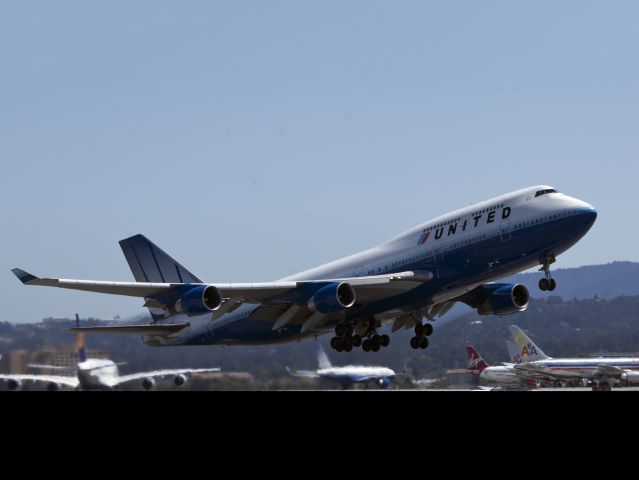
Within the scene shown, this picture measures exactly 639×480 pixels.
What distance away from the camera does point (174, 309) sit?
4266cm

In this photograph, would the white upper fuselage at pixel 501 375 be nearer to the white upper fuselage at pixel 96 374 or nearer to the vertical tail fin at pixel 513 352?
the vertical tail fin at pixel 513 352

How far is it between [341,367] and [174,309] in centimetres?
926

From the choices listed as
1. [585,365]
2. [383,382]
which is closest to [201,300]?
[383,382]

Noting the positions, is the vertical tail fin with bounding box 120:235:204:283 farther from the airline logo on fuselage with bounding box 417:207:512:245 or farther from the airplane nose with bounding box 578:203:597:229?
the airplane nose with bounding box 578:203:597:229

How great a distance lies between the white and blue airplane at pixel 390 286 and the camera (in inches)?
1480

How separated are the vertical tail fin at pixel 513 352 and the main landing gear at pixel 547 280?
2538 cm

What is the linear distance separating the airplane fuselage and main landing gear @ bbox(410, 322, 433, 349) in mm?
2972

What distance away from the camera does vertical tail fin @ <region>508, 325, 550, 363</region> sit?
6166cm

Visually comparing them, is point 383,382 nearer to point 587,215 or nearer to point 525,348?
point 525,348

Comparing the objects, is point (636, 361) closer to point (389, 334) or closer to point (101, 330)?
point (389, 334)

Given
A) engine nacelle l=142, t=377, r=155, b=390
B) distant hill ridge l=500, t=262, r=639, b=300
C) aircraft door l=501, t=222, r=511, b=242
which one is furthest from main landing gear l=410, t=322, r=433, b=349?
distant hill ridge l=500, t=262, r=639, b=300

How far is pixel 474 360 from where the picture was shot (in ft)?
198

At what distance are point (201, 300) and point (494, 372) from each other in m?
22.3
